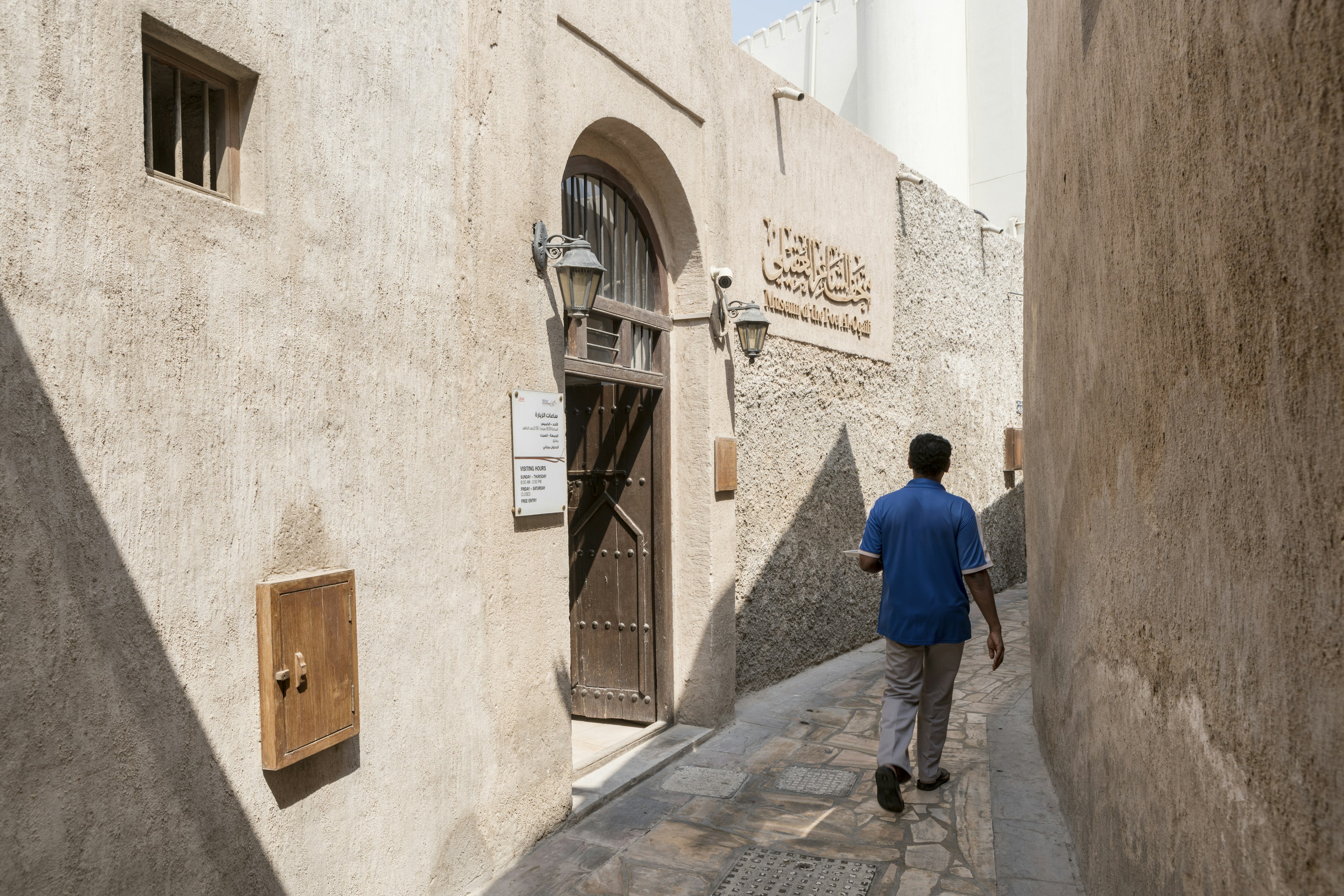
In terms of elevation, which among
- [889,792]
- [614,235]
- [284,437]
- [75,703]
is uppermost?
[614,235]

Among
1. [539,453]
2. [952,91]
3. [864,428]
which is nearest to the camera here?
[539,453]

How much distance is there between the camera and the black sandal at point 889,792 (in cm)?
453

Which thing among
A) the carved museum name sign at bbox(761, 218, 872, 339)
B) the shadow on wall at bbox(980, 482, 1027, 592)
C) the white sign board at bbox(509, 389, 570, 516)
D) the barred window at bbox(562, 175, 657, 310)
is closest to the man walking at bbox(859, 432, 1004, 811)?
the white sign board at bbox(509, 389, 570, 516)

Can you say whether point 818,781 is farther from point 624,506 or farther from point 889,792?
point 624,506

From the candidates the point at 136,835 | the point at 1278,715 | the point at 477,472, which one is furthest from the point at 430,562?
the point at 1278,715

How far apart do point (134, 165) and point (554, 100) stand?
7.42 feet

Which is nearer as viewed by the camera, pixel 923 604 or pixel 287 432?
pixel 287 432

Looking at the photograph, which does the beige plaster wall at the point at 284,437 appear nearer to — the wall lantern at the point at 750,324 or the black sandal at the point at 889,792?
the black sandal at the point at 889,792

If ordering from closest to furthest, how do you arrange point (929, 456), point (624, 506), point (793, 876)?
point (793, 876) → point (929, 456) → point (624, 506)

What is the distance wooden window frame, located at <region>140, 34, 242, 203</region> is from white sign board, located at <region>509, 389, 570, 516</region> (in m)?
1.48

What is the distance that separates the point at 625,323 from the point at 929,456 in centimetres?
181

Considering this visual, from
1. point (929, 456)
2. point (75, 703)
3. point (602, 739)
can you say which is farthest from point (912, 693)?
point (75, 703)

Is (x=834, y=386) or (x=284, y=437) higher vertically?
(x=834, y=386)

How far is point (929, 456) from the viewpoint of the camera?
15.8 ft
